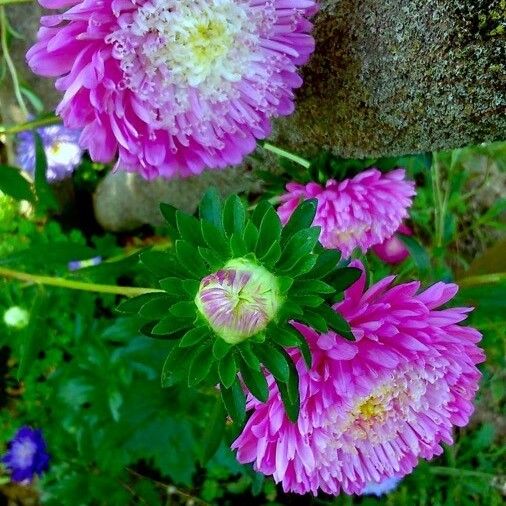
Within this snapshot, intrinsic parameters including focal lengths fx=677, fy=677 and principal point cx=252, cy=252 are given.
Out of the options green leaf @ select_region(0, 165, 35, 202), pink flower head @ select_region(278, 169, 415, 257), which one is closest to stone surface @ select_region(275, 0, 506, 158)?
pink flower head @ select_region(278, 169, 415, 257)

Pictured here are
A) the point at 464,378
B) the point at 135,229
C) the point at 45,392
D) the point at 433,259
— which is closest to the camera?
the point at 464,378

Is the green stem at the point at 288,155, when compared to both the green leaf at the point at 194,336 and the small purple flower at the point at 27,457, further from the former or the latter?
the small purple flower at the point at 27,457

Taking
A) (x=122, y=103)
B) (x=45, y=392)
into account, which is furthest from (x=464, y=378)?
(x=45, y=392)

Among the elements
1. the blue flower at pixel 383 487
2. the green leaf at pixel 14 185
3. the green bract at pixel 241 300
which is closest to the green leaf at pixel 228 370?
the green bract at pixel 241 300

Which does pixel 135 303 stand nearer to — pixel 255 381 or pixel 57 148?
pixel 255 381

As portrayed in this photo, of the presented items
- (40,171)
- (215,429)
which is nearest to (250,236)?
(215,429)

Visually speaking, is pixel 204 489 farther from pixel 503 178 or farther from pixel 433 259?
pixel 503 178
